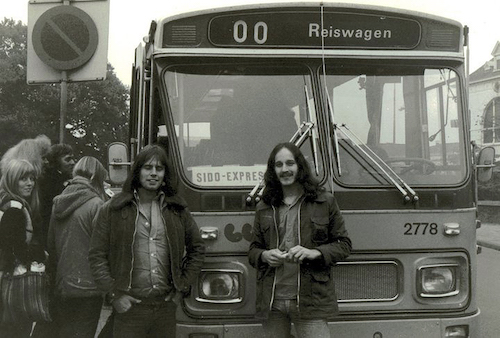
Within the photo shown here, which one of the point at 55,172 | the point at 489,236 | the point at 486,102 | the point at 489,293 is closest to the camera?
the point at 55,172

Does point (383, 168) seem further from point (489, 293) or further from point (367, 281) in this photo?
point (489, 293)

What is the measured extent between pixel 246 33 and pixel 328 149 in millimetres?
961

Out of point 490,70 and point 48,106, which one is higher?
point 490,70

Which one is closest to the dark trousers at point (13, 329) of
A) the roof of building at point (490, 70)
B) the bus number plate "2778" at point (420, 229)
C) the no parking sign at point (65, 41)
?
the no parking sign at point (65, 41)

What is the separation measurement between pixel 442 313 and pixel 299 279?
1.35 m

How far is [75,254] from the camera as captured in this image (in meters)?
4.61

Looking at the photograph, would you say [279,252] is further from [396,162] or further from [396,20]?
[396,20]

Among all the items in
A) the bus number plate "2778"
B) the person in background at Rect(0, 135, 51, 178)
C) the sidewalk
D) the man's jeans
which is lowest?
the sidewalk

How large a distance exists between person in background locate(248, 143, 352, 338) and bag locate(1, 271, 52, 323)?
155 centimetres

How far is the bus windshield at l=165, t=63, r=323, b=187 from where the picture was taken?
4.62 m

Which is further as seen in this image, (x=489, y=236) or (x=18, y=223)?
(x=489, y=236)

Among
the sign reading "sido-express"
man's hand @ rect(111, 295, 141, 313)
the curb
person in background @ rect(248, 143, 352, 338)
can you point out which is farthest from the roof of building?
man's hand @ rect(111, 295, 141, 313)

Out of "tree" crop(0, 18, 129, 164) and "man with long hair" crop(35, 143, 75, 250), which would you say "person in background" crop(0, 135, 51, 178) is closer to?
"man with long hair" crop(35, 143, 75, 250)

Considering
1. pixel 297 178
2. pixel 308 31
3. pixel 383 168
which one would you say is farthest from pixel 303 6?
pixel 297 178
